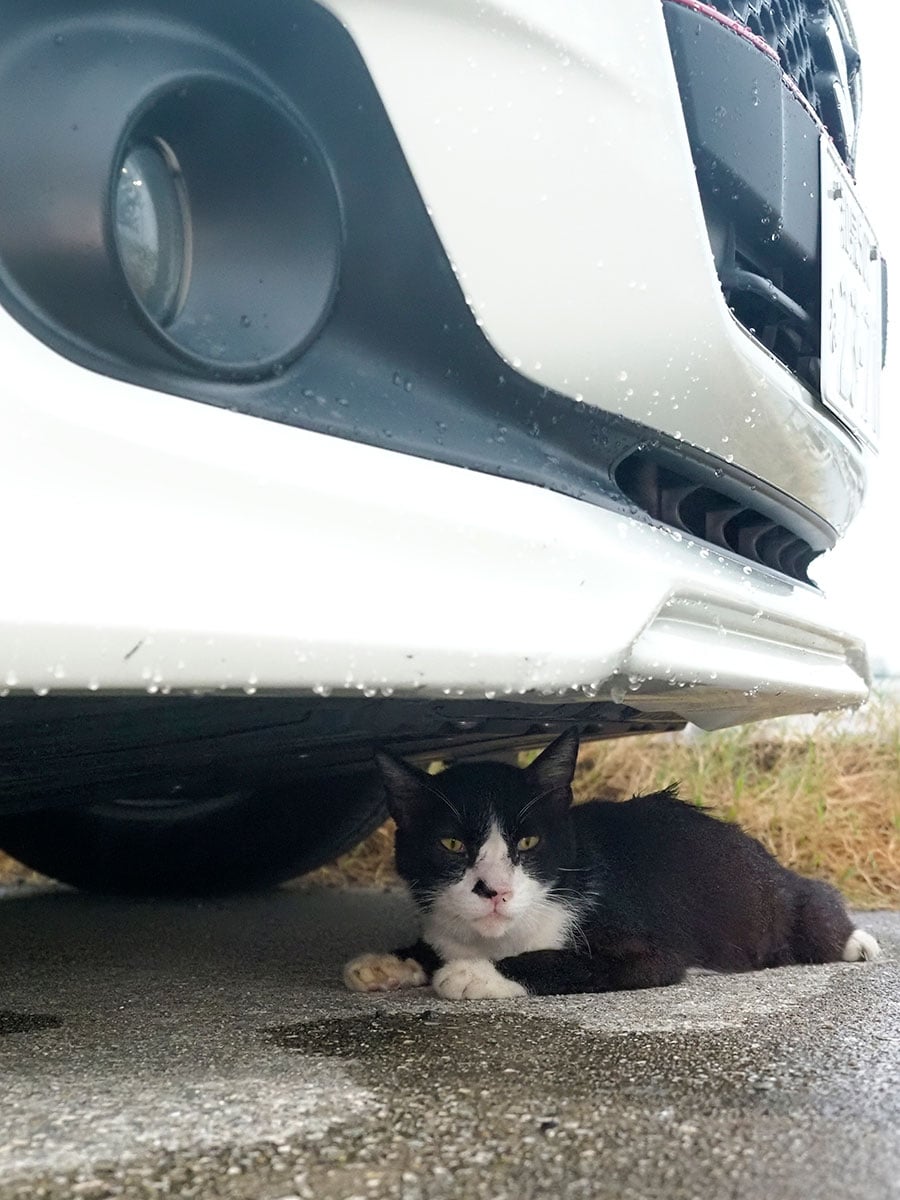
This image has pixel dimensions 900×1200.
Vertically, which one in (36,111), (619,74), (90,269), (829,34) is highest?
(829,34)

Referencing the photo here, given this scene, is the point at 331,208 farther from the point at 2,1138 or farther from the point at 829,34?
the point at 829,34

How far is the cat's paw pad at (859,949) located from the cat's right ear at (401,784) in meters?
0.79

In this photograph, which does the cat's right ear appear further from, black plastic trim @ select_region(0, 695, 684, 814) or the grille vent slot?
the grille vent slot

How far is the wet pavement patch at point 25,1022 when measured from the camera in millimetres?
1338

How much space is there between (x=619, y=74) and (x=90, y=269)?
1.77ft

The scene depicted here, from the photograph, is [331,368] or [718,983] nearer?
[331,368]

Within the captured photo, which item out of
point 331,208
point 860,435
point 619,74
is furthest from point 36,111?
point 860,435

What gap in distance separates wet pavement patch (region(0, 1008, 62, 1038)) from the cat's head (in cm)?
59

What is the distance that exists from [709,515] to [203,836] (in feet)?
4.18

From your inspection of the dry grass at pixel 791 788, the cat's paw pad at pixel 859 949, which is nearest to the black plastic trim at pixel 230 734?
the cat's paw pad at pixel 859 949

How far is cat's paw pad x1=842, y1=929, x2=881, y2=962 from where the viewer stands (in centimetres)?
210

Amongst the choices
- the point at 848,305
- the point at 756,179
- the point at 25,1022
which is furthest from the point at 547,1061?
the point at 848,305

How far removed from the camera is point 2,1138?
0.90 meters

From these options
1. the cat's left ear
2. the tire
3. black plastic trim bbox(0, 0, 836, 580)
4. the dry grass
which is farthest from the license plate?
the dry grass
